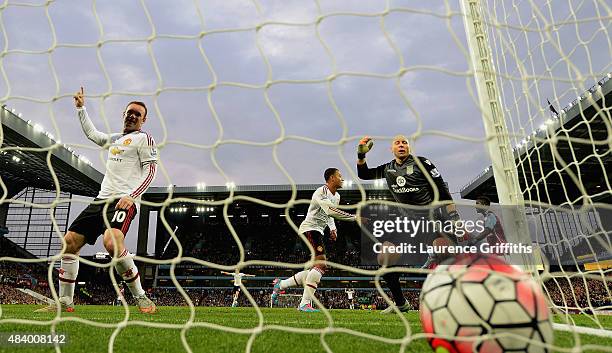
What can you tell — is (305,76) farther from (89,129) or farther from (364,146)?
(89,129)

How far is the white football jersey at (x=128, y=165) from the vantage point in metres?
3.79

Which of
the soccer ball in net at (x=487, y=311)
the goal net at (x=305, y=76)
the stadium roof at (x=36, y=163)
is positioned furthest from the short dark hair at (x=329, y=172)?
the stadium roof at (x=36, y=163)

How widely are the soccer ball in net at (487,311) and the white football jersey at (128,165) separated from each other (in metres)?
2.85

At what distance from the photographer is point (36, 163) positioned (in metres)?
21.9

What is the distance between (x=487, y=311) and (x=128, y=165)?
3185mm

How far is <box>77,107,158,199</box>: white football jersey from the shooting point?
3791 millimetres

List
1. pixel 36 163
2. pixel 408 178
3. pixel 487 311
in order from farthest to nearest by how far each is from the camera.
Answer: pixel 36 163 → pixel 408 178 → pixel 487 311

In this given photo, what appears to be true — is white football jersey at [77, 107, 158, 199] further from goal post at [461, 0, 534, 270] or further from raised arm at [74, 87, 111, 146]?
goal post at [461, 0, 534, 270]

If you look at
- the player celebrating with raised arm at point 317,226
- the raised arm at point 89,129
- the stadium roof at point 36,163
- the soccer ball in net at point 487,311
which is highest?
the stadium roof at point 36,163

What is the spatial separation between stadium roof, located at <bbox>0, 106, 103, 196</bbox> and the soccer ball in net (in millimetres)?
16457

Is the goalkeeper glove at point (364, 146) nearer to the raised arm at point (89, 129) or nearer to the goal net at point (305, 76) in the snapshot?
the goal net at point (305, 76)

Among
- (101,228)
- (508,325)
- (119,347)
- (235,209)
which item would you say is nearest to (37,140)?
(235,209)

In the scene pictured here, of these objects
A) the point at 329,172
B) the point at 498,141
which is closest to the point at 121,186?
the point at 329,172

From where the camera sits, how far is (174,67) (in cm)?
304
